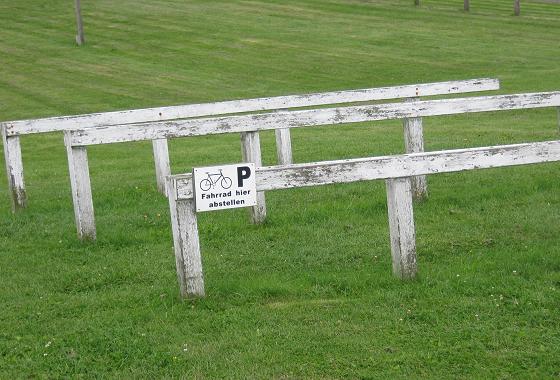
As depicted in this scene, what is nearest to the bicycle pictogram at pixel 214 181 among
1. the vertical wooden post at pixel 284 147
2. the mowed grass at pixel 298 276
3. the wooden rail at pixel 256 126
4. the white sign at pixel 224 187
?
the white sign at pixel 224 187

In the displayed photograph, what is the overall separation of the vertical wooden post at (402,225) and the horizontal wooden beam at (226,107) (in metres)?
4.05

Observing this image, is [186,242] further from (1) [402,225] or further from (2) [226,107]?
(2) [226,107]

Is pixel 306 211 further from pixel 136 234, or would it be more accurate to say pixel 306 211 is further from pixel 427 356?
pixel 427 356

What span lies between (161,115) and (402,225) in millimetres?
4543

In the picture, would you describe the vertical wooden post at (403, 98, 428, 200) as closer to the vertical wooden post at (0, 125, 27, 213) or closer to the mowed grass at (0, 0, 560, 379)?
the mowed grass at (0, 0, 560, 379)

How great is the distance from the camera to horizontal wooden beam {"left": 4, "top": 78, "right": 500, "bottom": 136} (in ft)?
33.9

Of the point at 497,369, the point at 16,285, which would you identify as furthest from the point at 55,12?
the point at 497,369

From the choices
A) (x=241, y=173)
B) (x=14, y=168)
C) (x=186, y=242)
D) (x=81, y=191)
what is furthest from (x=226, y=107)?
(x=186, y=242)

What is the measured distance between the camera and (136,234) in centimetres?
884

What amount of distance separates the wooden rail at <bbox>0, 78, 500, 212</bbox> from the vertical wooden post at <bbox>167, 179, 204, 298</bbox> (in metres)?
3.91

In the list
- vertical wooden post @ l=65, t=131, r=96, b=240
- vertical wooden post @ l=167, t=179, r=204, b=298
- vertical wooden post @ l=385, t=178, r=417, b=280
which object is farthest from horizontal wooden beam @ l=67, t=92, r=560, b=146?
vertical wooden post @ l=385, t=178, r=417, b=280

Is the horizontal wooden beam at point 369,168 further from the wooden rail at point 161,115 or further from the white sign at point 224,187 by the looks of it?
the wooden rail at point 161,115

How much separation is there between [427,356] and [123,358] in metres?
1.91

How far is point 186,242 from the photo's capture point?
647 cm
